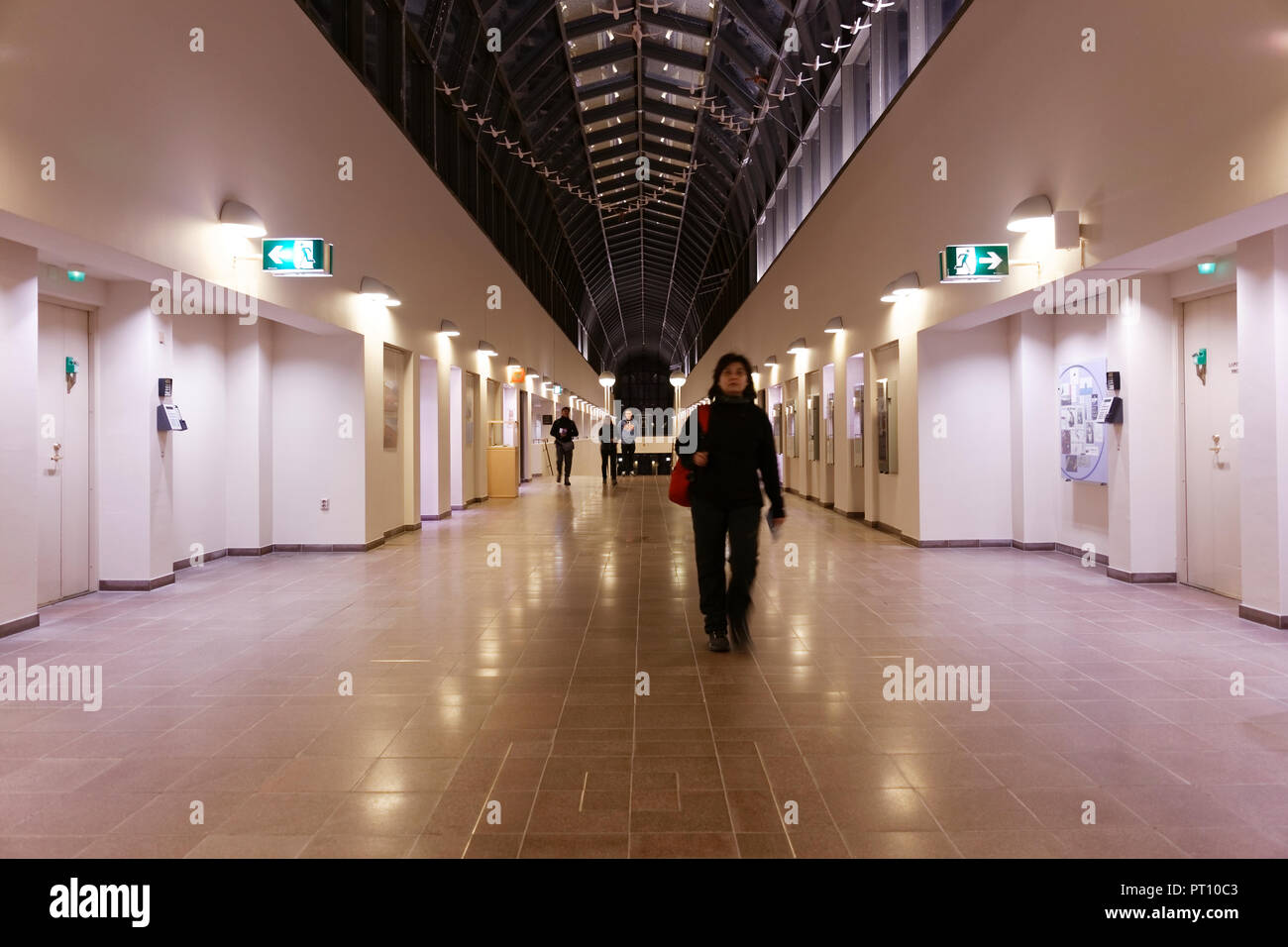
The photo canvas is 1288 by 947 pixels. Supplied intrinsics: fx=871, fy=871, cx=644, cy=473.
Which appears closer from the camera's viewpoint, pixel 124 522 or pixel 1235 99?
pixel 1235 99

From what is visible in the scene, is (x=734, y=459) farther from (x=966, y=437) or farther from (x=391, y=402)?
(x=391, y=402)

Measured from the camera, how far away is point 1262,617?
548 cm

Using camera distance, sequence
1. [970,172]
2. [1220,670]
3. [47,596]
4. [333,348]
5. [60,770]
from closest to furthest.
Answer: [60,770]
[1220,670]
[47,596]
[970,172]
[333,348]

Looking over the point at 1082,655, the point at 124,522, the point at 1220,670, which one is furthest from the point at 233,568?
the point at 1220,670

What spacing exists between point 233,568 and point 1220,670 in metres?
7.91

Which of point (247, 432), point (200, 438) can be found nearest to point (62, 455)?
point (200, 438)

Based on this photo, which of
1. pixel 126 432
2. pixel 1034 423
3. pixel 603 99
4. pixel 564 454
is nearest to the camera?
pixel 126 432

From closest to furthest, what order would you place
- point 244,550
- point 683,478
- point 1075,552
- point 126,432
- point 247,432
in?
point 683,478 → point 126,432 → point 1075,552 → point 247,432 → point 244,550

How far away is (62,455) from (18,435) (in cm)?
141

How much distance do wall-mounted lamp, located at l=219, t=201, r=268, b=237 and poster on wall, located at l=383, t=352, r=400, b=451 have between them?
369cm

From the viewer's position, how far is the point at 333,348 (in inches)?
375

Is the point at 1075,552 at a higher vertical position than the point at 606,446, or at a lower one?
lower

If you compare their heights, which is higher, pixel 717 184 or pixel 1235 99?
pixel 717 184
